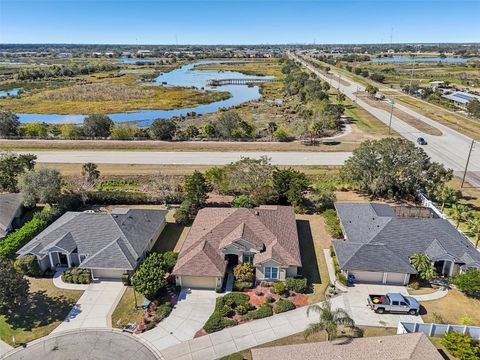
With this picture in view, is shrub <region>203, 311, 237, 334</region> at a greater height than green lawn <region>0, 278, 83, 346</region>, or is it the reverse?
shrub <region>203, 311, 237, 334</region>

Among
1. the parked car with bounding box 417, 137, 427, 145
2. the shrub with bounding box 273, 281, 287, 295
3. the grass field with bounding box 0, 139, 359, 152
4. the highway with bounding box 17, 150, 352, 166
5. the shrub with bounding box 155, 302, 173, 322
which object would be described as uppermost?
the parked car with bounding box 417, 137, 427, 145

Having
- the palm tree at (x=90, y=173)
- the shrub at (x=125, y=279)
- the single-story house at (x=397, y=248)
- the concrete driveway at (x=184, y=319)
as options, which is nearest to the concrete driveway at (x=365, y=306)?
the single-story house at (x=397, y=248)

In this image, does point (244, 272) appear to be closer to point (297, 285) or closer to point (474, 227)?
point (297, 285)

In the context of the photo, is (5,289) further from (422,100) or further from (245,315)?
(422,100)

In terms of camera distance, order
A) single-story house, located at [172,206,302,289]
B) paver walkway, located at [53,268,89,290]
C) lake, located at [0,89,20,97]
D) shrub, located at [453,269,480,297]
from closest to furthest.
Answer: shrub, located at [453,269,480,297]
single-story house, located at [172,206,302,289]
paver walkway, located at [53,268,89,290]
lake, located at [0,89,20,97]

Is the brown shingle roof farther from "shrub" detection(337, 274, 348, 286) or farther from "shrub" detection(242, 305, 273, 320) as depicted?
"shrub" detection(242, 305, 273, 320)

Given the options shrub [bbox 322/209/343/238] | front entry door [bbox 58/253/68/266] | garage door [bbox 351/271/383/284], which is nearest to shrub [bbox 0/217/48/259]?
front entry door [bbox 58/253/68/266]
